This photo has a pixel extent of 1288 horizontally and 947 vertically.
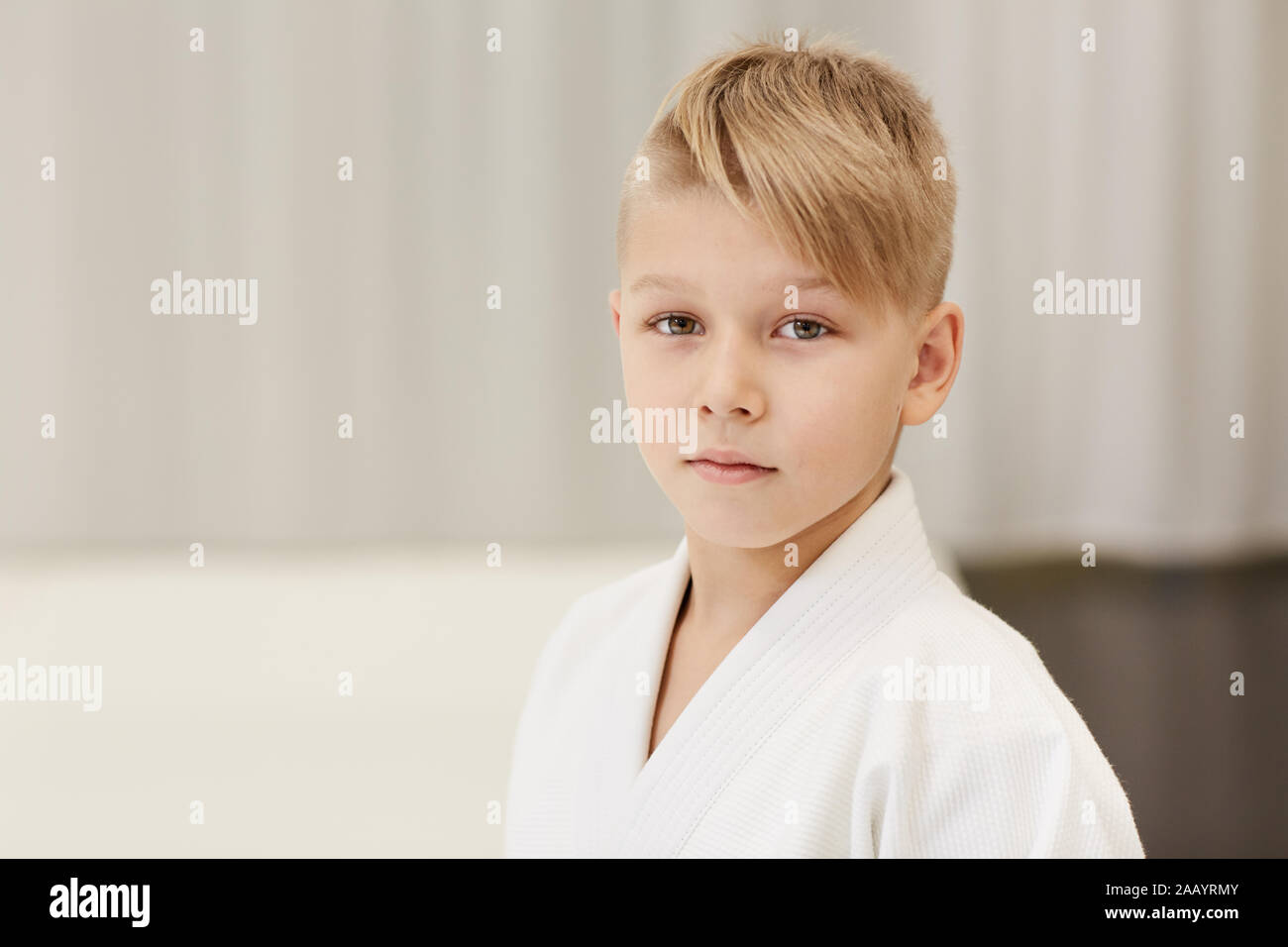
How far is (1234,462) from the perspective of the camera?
1521 mm

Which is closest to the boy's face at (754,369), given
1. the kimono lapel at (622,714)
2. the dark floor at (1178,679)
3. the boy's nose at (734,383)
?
the boy's nose at (734,383)

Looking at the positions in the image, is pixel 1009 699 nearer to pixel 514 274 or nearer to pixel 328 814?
pixel 328 814

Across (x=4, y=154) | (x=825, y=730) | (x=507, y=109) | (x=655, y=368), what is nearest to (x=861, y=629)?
(x=825, y=730)

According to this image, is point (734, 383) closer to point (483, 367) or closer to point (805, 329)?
point (805, 329)

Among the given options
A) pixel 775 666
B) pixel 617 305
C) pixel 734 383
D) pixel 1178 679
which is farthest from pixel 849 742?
pixel 1178 679

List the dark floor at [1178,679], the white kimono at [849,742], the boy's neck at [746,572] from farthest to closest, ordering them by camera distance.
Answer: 1. the dark floor at [1178,679]
2. the boy's neck at [746,572]
3. the white kimono at [849,742]

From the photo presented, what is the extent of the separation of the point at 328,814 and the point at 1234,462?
1.35 meters

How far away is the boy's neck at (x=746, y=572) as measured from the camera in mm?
584

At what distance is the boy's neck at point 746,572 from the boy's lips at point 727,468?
0.07m

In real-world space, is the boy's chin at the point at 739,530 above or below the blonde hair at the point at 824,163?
below

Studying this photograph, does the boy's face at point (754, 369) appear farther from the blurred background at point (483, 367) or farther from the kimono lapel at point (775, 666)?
the blurred background at point (483, 367)

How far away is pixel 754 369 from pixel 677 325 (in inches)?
2.2

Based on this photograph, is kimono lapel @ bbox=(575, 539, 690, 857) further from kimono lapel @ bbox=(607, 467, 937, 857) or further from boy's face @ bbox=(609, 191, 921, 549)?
boy's face @ bbox=(609, 191, 921, 549)

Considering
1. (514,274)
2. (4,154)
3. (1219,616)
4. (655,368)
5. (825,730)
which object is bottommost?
(1219,616)
